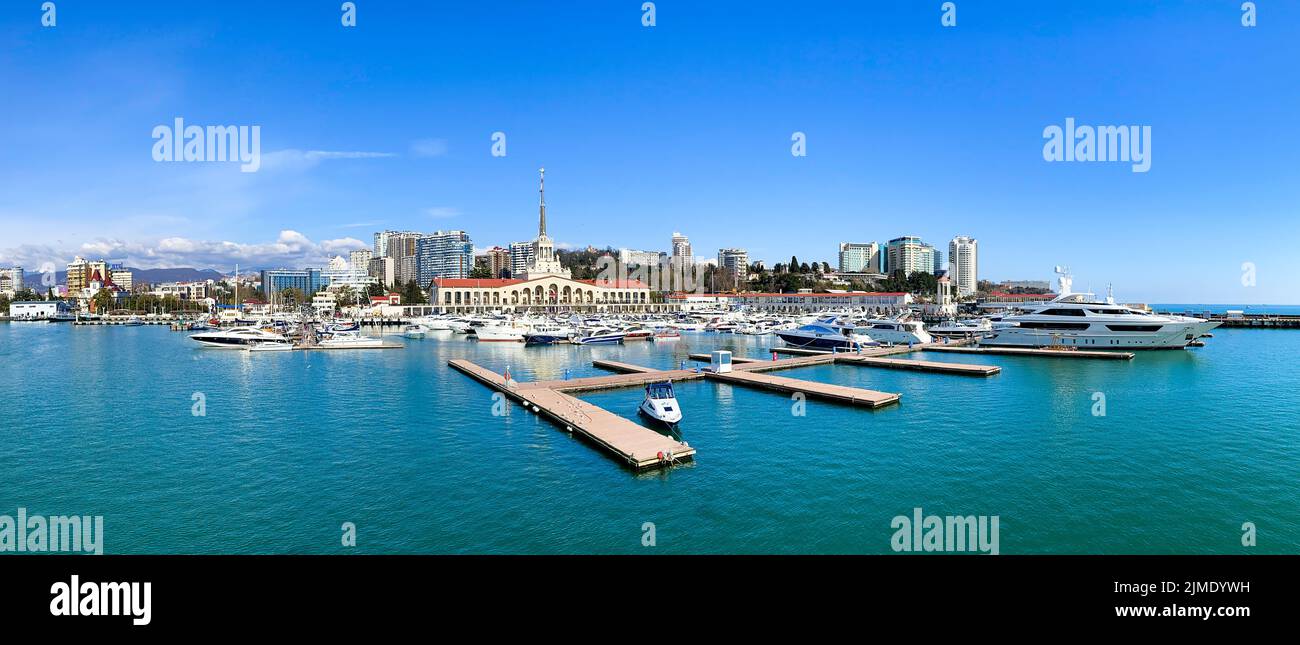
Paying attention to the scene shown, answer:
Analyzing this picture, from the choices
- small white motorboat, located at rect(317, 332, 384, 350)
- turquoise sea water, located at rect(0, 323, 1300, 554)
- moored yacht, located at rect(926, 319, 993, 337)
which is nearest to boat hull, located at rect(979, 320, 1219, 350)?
moored yacht, located at rect(926, 319, 993, 337)

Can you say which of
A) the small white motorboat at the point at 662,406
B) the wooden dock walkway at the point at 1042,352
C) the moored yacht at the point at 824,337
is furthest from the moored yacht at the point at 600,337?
the small white motorboat at the point at 662,406

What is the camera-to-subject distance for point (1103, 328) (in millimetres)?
47875

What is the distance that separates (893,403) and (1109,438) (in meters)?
7.66

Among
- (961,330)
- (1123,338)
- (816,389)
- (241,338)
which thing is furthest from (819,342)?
(241,338)

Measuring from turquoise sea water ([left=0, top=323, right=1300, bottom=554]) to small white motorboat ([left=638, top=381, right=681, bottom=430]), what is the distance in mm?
643

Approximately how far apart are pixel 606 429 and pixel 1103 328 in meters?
45.8

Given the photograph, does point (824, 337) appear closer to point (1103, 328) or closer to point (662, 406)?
point (1103, 328)

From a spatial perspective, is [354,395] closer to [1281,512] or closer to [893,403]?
[893,403]

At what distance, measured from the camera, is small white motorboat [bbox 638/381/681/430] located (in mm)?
21312

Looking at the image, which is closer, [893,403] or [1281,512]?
[1281,512]

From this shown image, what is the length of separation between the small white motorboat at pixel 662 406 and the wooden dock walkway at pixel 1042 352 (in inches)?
1429
